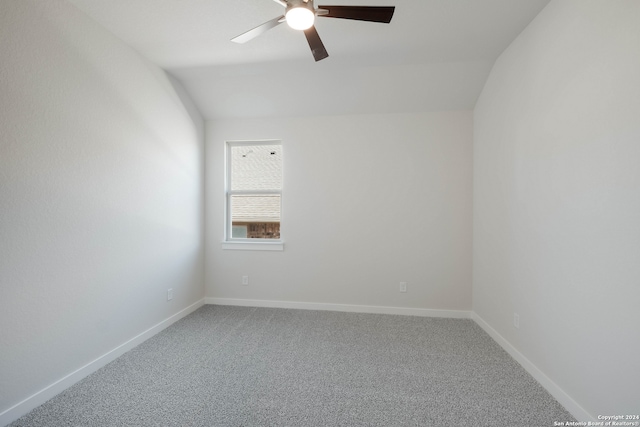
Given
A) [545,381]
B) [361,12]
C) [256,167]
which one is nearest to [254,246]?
[256,167]

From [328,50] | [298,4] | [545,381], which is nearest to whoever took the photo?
[298,4]

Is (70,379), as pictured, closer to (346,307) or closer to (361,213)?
(346,307)

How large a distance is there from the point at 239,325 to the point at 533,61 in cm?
345

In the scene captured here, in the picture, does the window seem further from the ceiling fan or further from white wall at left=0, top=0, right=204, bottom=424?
the ceiling fan

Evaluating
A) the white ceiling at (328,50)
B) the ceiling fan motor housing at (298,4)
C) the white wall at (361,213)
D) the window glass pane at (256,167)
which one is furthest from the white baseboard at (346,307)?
the ceiling fan motor housing at (298,4)

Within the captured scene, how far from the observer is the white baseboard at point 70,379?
5.45ft

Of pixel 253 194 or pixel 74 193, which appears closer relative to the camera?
pixel 74 193

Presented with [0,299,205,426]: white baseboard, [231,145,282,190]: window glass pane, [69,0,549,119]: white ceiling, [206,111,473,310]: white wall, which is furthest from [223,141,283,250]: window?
[0,299,205,426]: white baseboard

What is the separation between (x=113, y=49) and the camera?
2332mm

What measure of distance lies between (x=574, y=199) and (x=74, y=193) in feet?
10.7

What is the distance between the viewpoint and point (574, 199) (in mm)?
1741

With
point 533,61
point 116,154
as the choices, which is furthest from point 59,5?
point 533,61

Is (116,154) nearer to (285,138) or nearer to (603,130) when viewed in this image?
(285,138)

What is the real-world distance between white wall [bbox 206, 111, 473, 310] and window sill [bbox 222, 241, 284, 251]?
66 millimetres
